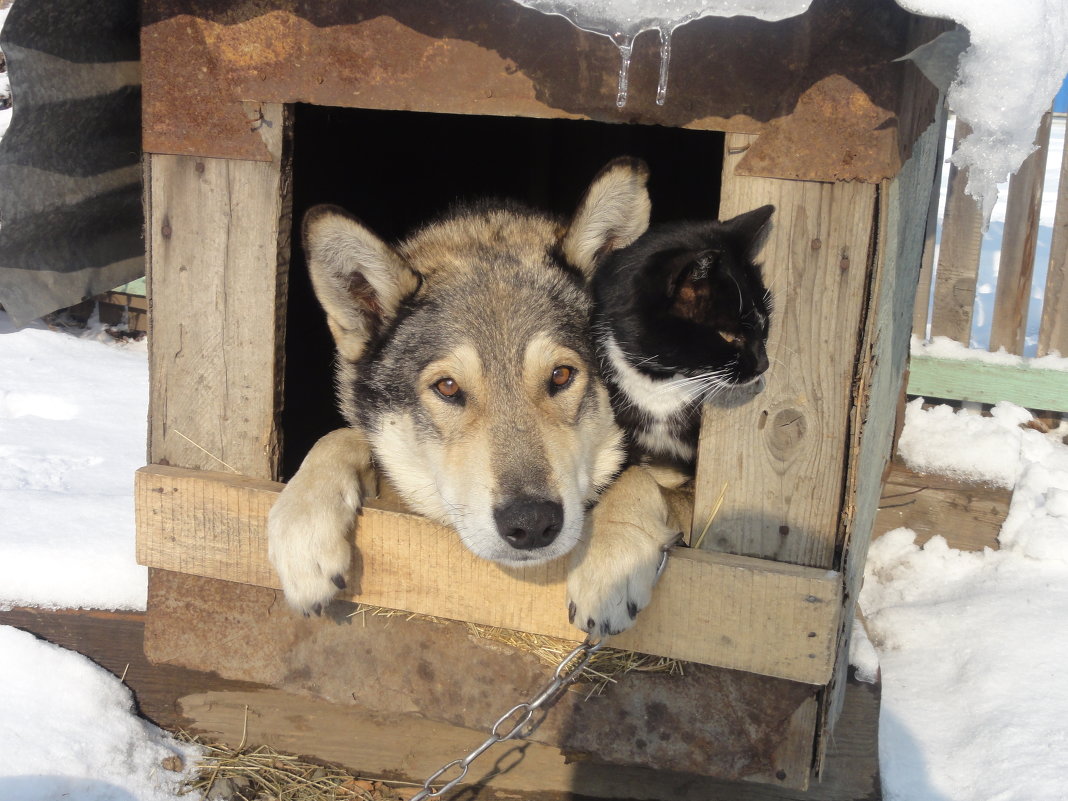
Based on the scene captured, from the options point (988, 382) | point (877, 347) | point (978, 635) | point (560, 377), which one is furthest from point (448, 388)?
point (988, 382)

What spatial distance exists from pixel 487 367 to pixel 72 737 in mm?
2098

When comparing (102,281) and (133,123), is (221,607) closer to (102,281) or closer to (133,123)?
(102,281)

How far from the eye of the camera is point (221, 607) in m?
2.96

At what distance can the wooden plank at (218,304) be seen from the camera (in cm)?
272

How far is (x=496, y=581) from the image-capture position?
2588 mm

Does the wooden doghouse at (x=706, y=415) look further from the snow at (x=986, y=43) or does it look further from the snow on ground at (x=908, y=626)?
the snow on ground at (x=908, y=626)

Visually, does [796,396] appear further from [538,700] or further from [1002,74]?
[538,700]

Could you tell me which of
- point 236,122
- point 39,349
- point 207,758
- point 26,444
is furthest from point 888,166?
point 39,349

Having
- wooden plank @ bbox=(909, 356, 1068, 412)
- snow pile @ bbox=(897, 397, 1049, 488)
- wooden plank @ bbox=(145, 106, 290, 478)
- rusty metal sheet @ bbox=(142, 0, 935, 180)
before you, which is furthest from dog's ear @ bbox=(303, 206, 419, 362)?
wooden plank @ bbox=(909, 356, 1068, 412)

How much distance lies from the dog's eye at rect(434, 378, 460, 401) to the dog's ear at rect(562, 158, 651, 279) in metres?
0.56

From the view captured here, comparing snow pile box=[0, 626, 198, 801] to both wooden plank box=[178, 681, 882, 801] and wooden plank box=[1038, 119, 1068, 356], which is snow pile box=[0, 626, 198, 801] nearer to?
wooden plank box=[178, 681, 882, 801]

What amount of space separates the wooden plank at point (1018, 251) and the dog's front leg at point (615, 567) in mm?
4155

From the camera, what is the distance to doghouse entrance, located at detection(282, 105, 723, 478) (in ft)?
12.8

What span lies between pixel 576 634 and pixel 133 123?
223 cm
